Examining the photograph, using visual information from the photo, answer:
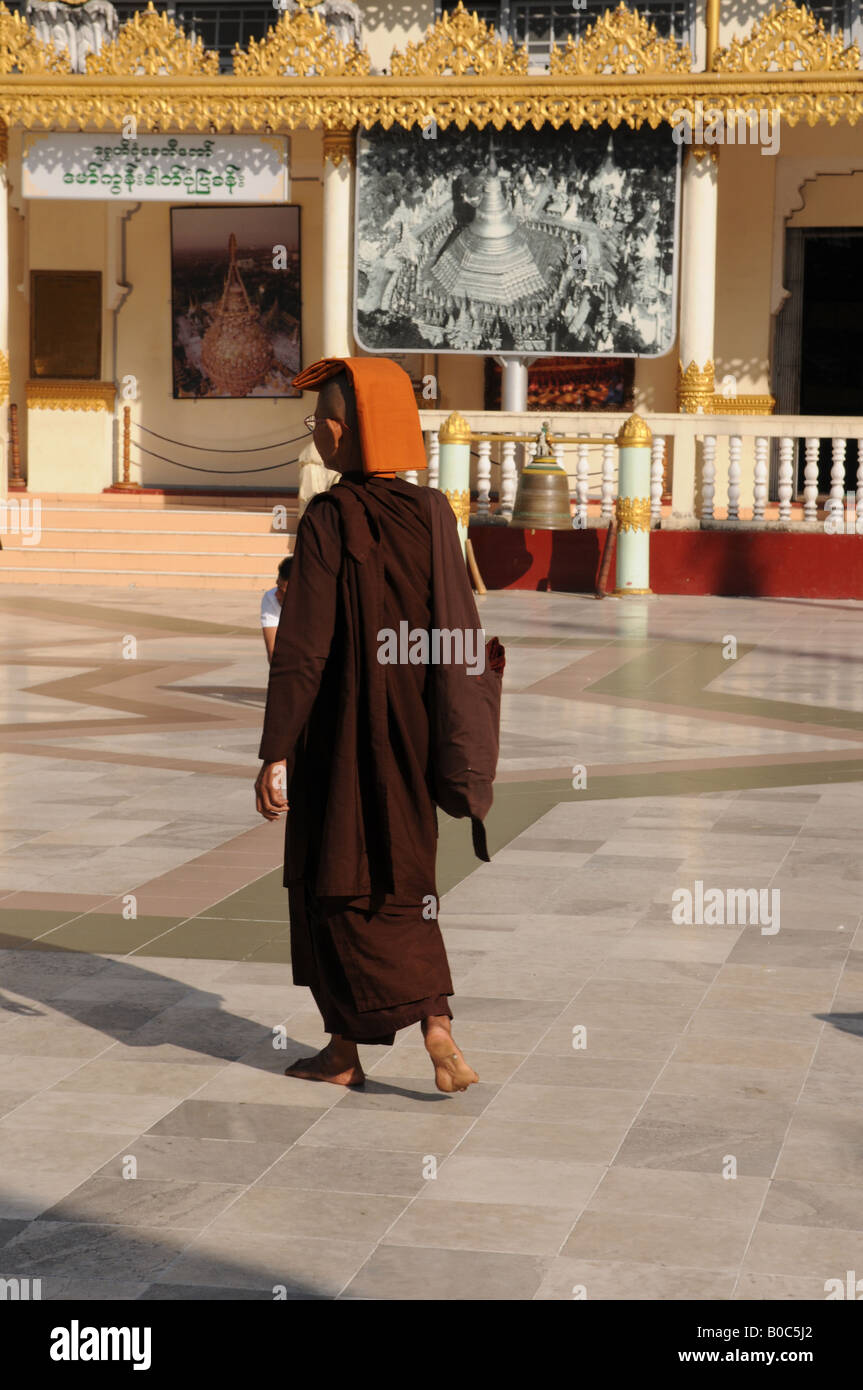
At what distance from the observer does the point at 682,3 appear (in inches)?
715

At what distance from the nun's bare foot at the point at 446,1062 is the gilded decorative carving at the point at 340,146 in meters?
14.8

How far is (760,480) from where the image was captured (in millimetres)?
16797

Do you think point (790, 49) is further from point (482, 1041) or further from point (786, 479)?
point (482, 1041)

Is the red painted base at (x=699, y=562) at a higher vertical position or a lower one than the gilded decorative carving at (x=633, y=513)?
lower

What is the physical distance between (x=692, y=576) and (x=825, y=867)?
10296 mm

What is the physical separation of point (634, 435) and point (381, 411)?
39.5 feet

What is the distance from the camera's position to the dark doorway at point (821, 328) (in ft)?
66.8

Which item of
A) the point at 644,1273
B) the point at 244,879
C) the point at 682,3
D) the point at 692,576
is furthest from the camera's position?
the point at 682,3

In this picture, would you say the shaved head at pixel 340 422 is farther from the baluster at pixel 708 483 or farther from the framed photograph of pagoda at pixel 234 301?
the framed photograph of pagoda at pixel 234 301

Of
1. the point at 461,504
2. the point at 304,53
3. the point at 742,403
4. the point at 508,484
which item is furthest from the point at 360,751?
the point at 742,403

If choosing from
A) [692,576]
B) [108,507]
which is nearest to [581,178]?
[692,576]

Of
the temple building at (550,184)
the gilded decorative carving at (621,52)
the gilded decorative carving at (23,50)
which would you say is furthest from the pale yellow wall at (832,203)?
the gilded decorative carving at (23,50)

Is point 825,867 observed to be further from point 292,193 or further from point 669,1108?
point 292,193

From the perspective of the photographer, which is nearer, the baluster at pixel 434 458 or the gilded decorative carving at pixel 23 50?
the baluster at pixel 434 458
